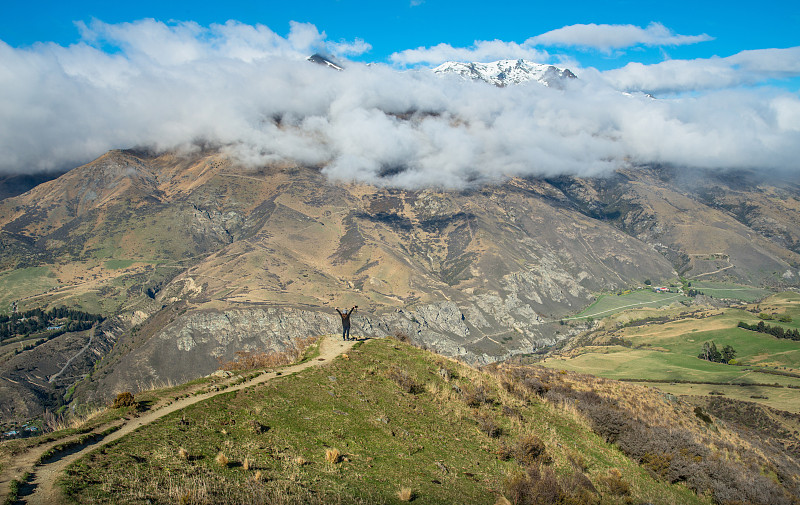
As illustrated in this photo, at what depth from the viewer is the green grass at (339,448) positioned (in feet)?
41.5

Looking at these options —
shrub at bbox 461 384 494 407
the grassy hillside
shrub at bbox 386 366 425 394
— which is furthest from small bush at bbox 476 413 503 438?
A: shrub at bbox 386 366 425 394

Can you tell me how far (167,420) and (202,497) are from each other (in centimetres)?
670

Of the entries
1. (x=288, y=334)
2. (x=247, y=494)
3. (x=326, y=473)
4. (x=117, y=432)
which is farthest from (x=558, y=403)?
(x=288, y=334)

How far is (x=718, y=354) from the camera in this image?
5413 inches

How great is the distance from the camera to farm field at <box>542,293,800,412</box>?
90.5 meters

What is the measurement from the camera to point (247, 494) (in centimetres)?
1216

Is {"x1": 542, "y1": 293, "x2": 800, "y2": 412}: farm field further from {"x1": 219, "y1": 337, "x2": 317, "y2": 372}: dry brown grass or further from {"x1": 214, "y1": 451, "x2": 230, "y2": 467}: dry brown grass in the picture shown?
{"x1": 214, "y1": 451, "x2": 230, "y2": 467}: dry brown grass

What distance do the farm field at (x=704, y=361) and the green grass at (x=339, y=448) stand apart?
73.5 metres

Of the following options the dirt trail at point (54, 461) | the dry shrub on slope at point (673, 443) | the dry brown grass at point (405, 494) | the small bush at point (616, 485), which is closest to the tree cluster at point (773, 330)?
the dry shrub on slope at point (673, 443)

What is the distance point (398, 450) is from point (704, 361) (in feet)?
464

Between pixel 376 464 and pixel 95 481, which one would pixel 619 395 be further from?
pixel 95 481

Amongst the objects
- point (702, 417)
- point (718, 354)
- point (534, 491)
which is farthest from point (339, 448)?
point (718, 354)

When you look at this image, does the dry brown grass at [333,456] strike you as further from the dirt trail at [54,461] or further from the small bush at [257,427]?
the dirt trail at [54,461]

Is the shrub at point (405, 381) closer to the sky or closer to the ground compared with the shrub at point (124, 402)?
closer to the ground
